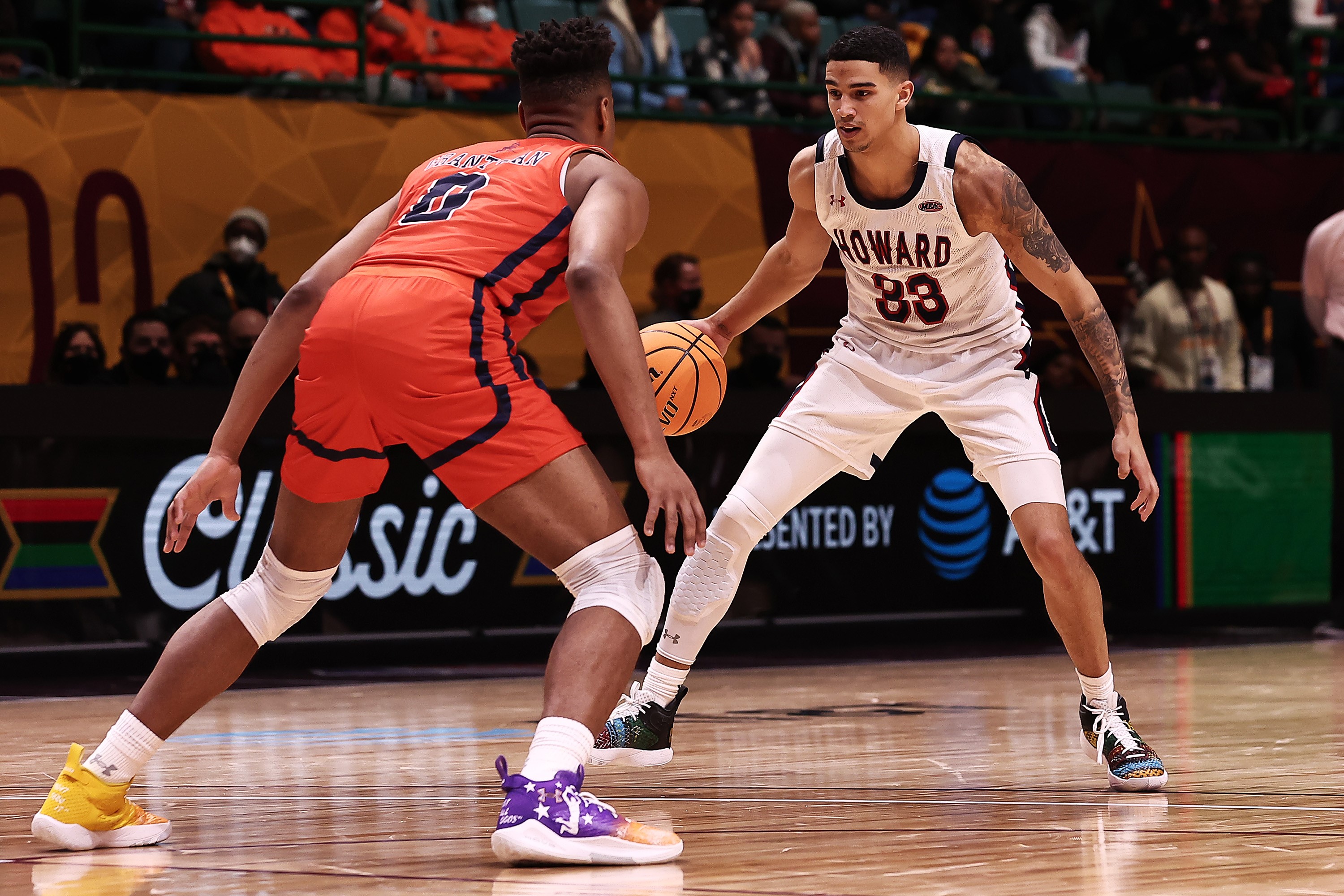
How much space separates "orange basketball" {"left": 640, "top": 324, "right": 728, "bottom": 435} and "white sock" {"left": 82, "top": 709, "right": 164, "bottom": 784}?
179cm

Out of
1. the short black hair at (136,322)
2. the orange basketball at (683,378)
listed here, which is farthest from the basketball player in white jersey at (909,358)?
the short black hair at (136,322)

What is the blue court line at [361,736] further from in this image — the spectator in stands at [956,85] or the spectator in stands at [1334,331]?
the spectator in stands at [956,85]

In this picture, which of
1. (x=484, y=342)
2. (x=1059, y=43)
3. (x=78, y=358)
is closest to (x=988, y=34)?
(x=1059, y=43)

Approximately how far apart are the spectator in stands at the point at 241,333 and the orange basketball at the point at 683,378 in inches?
178

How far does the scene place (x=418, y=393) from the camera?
3619 millimetres

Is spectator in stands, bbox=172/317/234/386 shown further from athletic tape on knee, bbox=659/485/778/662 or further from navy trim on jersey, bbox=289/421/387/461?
navy trim on jersey, bbox=289/421/387/461

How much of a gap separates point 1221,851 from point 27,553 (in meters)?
5.87

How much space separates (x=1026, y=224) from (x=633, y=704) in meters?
1.77

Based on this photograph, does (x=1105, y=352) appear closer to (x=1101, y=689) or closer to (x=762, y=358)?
(x=1101, y=689)

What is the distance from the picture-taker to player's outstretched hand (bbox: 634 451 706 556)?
3.44 m

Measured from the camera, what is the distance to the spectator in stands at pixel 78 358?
887cm

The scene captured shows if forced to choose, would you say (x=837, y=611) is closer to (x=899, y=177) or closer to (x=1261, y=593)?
(x=1261, y=593)

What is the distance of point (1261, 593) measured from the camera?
34.9 feet

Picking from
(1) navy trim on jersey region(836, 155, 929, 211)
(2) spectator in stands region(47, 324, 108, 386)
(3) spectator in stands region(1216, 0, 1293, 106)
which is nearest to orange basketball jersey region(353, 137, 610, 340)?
(1) navy trim on jersey region(836, 155, 929, 211)
